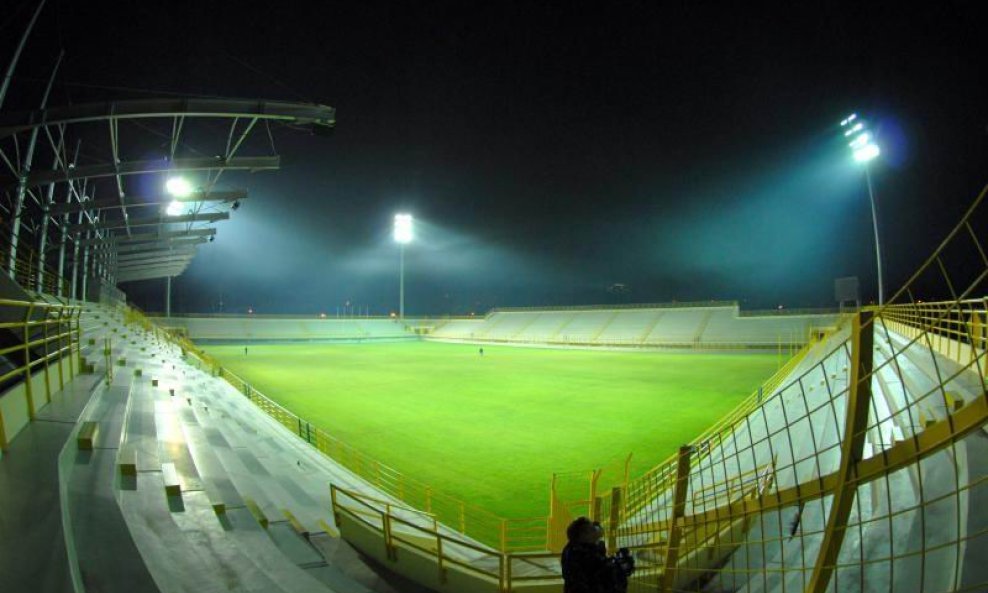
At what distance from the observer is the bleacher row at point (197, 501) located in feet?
10.7

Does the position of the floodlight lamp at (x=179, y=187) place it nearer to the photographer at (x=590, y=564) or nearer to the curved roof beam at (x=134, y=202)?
the curved roof beam at (x=134, y=202)

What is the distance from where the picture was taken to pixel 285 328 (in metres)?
64.9

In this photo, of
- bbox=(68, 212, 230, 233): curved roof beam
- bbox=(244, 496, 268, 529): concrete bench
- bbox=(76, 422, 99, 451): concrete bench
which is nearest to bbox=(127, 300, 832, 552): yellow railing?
bbox=(244, 496, 268, 529): concrete bench

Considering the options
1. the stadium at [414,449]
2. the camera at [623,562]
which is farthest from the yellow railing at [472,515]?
the camera at [623,562]

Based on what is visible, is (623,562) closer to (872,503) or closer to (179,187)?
(872,503)

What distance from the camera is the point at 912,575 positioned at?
2.71m

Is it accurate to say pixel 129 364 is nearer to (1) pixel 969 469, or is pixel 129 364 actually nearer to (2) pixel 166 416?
(2) pixel 166 416

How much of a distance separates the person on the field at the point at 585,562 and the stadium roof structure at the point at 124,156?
Answer: 37.3ft

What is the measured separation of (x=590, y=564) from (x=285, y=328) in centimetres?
6839

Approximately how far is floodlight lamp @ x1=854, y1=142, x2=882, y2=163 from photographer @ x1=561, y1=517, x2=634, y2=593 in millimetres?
20950

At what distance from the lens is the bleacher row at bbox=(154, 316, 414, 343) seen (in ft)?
191

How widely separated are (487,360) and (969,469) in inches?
1330

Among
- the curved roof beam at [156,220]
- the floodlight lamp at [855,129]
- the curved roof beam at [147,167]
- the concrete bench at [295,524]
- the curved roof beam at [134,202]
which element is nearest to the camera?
the concrete bench at [295,524]

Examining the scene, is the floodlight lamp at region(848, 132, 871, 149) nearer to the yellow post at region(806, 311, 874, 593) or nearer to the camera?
the yellow post at region(806, 311, 874, 593)
